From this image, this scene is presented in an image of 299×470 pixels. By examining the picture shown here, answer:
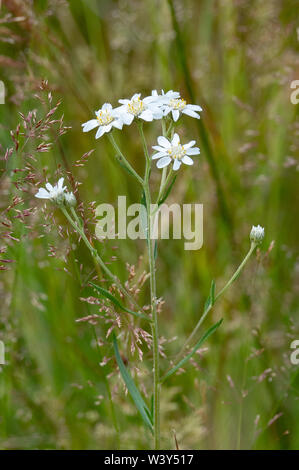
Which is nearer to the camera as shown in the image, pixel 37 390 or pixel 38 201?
pixel 38 201

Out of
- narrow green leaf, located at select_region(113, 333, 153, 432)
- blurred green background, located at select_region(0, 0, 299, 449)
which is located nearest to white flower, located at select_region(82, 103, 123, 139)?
blurred green background, located at select_region(0, 0, 299, 449)

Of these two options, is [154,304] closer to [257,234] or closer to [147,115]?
[257,234]

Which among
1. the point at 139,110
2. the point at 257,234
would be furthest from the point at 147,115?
the point at 257,234

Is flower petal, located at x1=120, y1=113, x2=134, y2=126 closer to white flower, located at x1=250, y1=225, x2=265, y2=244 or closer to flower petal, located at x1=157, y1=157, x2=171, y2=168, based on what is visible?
flower petal, located at x1=157, y1=157, x2=171, y2=168

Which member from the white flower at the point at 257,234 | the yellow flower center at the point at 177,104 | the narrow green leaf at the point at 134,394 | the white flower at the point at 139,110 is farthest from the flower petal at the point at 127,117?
the narrow green leaf at the point at 134,394

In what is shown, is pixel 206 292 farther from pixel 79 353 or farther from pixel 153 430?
pixel 153 430

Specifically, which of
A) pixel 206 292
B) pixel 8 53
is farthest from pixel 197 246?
pixel 8 53
